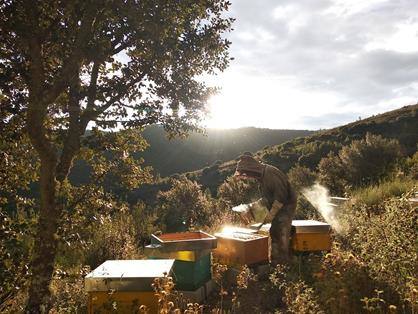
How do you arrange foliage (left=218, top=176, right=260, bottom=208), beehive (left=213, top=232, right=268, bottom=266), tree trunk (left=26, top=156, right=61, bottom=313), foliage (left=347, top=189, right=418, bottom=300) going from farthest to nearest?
foliage (left=218, top=176, right=260, bottom=208) → beehive (left=213, top=232, right=268, bottom=266) → foliage (left=347, top=189, right=418, bottom=300) → tree trunk (left=26, top=156, right=61, bottom=313)

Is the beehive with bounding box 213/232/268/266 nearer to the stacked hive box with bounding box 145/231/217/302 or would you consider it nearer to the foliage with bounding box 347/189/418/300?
the stacked hive box with bounding box 145/231/217/302

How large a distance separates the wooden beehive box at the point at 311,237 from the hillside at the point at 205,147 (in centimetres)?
7559

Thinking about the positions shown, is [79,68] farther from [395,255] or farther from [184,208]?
[184,208]

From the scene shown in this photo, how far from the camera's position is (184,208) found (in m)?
18.2

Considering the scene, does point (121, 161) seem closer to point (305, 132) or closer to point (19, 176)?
point (19, 176)

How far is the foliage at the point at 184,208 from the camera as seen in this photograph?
16.4 meters

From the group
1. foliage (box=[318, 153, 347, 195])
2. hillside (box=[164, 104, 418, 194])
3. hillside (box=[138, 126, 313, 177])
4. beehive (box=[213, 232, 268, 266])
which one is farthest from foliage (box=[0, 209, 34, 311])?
hillside (box=[138, 126, 313, 177])

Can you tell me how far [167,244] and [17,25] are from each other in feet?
11.9

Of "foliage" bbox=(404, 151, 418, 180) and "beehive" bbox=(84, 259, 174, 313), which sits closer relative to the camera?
"beehive" bbox=(84, 259, 174, 313)

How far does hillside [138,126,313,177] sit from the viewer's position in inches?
3457

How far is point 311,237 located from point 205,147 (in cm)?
8684

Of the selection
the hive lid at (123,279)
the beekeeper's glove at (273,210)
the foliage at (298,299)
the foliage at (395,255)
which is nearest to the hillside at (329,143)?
the beekeeper's glove at (273,210)

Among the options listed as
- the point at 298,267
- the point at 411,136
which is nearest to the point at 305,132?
the point at 411,136

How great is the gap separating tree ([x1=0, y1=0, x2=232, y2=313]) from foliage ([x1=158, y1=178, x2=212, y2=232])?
893cm
